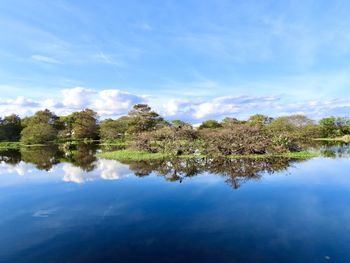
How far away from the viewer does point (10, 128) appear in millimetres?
58000

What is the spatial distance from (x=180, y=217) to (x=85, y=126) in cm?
5050

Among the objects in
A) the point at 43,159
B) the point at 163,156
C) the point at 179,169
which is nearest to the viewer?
the point at 179,169

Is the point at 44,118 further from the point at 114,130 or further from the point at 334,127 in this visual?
the point at 334,127

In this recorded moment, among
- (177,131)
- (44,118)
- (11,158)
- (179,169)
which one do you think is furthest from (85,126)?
(179,169)

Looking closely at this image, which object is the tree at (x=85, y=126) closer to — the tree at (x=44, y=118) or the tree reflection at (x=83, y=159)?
the tree at (x=44, y=118)

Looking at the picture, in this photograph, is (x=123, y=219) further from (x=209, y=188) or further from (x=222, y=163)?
(x=222, y=163)

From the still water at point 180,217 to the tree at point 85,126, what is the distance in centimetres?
4102

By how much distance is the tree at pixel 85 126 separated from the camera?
181 feet

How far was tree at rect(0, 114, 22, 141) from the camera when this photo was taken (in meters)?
56.3

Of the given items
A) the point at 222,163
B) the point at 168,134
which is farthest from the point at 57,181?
the point at 168,134

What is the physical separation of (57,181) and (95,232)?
7.95 metres

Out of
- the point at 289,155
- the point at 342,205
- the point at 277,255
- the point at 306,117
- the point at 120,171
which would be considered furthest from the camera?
the point at 306,117

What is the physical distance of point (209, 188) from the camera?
11703 millimetres

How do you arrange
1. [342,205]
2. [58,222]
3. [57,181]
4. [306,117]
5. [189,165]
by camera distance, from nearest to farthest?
1. [58,222]
2. [342,205]
3. [57,181]
4. [189,165]
5. [306,117]
